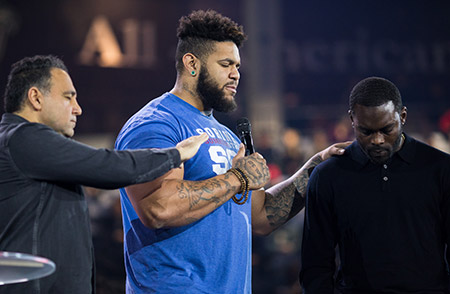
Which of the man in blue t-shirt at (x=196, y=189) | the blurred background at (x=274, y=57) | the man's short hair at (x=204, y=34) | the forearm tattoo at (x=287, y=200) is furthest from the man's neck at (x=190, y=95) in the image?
the blurred background at (x=274, y=57)

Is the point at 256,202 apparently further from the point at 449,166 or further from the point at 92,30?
the point at 92,30

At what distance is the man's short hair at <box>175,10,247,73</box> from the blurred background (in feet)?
18.6

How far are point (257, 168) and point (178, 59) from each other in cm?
83

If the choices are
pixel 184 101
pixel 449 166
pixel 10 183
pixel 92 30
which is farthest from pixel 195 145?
pixel 92 30

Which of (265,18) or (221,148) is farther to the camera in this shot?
(265,18)

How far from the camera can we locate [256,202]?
317cm

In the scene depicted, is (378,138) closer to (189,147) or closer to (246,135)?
(246,135)

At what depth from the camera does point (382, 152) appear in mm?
2504

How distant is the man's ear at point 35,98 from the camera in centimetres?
217

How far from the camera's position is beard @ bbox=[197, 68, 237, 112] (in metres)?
2.89

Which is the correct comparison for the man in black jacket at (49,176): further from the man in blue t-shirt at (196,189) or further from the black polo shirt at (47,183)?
the man in blue t-shirt at (196,189)

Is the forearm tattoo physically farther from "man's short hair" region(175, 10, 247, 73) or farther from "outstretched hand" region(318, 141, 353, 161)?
"man's short hair" region(175, 10, 247, 73)

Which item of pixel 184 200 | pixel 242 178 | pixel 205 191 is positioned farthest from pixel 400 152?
pixel 184 200

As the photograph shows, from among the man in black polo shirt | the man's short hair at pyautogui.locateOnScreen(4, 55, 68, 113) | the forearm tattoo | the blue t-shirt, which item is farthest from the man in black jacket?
the forearm tattoo
